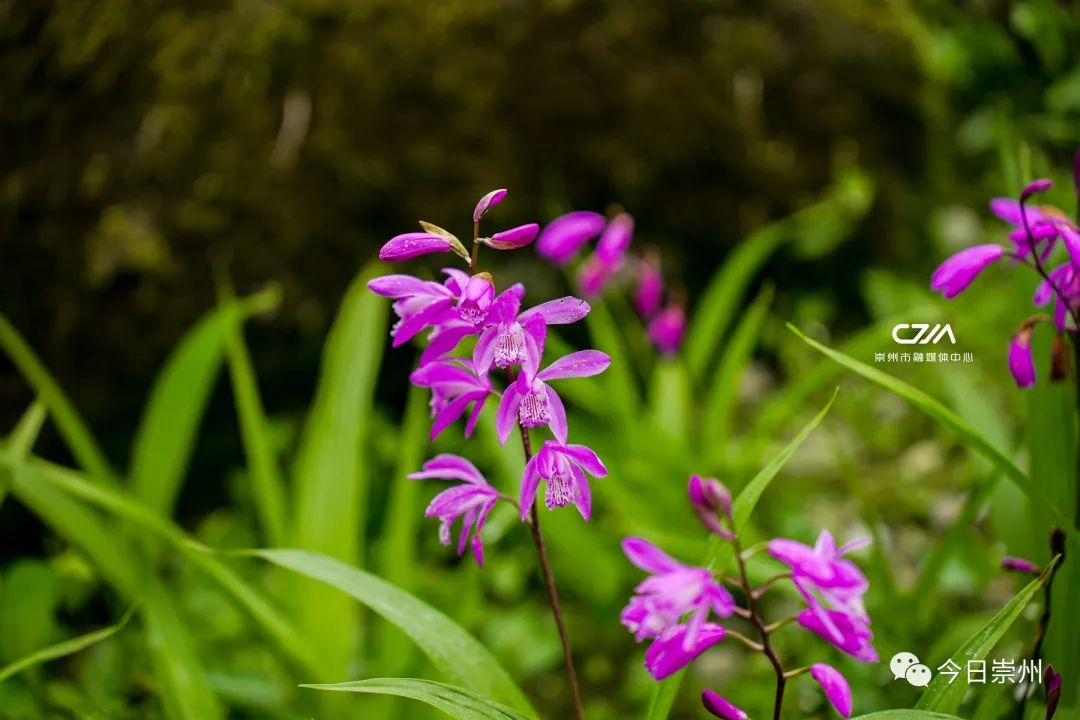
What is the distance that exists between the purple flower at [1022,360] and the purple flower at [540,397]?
0.52 meters

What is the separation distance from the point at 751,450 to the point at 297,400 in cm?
135

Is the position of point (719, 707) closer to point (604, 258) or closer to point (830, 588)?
point (830, 588)

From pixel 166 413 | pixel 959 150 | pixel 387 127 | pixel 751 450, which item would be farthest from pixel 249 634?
pixel 959 150

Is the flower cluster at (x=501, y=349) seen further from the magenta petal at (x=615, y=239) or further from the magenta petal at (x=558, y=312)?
the magenta petal at (x=615, y=239)

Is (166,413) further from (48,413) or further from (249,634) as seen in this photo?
(48,413)

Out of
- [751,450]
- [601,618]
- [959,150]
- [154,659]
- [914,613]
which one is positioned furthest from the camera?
[959,150]

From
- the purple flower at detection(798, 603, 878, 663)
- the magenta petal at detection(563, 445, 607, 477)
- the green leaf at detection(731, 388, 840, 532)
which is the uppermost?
the magenta petal at detection(563, 445, 607, 477)

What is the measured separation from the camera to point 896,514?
240 centimetres

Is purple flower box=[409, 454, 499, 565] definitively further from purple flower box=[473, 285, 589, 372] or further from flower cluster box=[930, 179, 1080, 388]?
flower cluster box=[930, 179, 1080, 388]

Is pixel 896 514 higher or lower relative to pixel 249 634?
lower

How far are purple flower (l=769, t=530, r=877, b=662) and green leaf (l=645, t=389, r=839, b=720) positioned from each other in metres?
0.05

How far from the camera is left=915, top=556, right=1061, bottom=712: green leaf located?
34.4 inches

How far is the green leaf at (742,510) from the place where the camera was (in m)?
0.90

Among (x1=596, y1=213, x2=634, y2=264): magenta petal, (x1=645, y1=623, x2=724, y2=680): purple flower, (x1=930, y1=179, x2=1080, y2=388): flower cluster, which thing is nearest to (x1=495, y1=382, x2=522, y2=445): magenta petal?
(x1=645, y1=623, x2=724, y2=680): purple flower
